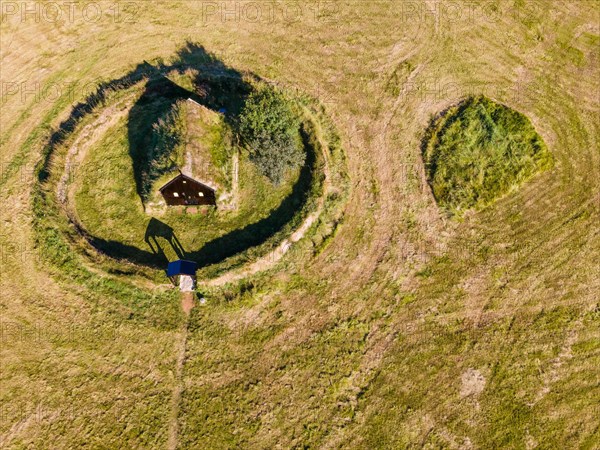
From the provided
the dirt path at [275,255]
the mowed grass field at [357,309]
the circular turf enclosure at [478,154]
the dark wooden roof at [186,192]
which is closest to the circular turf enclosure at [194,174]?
the dirt path at [275,255]

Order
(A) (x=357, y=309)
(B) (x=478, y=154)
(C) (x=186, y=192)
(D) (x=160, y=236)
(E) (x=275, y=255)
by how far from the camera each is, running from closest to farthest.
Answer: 1. (A) (x=357, y=309)
2. (E) (x=275, y=255)
3. (C) (x=186, y=192)
4. (D) (x=160, y=236)
5. (B) (x=478, y=154)

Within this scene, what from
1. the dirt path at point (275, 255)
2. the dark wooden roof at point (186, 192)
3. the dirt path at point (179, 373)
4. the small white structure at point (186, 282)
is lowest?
the dirt path at point (179, 373)

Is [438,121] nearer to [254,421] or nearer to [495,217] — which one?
[495,217]

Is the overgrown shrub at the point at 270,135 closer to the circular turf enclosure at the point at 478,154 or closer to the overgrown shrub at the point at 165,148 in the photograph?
the overgrown shrub at the point at 165,148

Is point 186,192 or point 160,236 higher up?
point 186,192

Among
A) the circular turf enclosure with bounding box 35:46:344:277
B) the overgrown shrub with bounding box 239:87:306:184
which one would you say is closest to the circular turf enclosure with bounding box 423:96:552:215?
the circular turf enclosure with bounding box 35:46:344:277

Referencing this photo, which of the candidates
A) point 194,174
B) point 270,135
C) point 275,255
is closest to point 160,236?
point 194,174

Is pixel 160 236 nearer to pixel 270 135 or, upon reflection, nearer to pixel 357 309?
pixel 270 135
